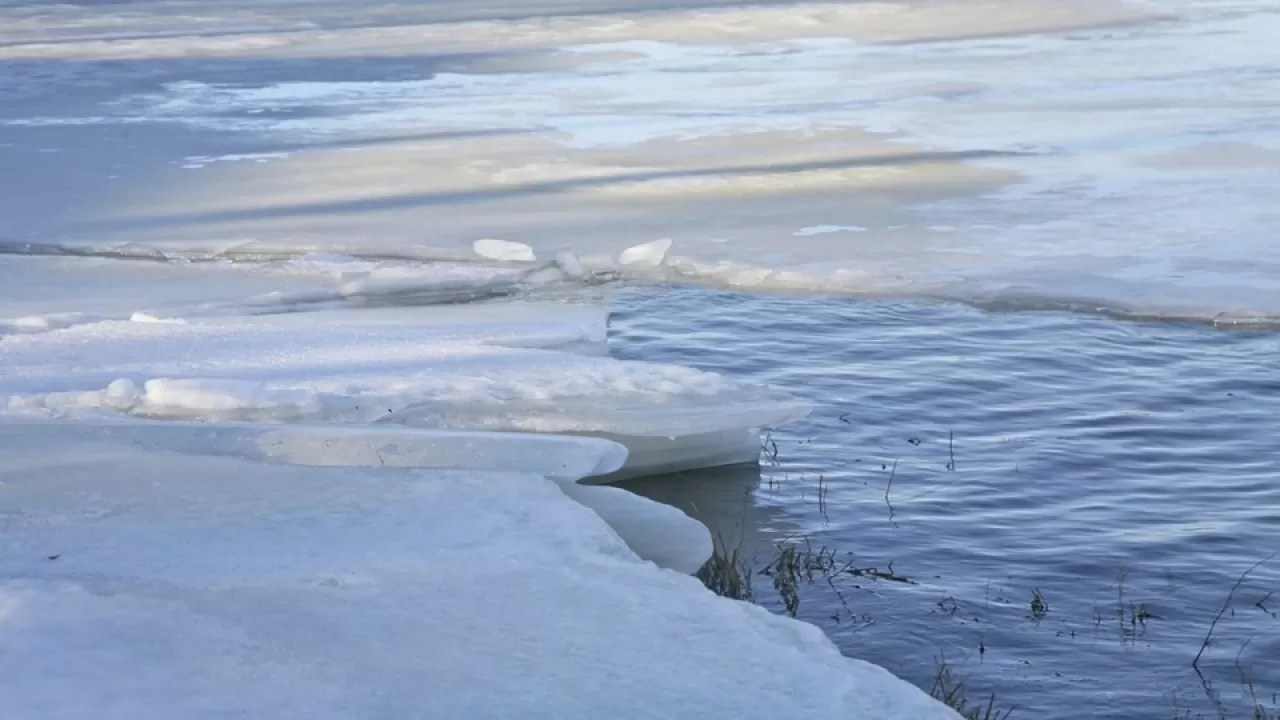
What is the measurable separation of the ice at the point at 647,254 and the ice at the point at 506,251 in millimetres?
458

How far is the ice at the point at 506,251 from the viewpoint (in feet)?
30.0

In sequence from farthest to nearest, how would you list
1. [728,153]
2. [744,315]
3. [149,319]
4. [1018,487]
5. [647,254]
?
[728,153] < [647,254] < [744,315] < [149,319] < [1018,487]

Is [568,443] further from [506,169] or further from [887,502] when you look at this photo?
[506,169]

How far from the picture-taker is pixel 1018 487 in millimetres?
5715

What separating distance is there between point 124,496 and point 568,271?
15.0ft

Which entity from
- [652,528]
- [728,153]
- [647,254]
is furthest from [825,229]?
[652,528]

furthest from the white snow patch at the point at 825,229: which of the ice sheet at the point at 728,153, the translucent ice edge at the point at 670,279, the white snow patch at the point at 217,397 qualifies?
the white snow patch at the point at 217,397

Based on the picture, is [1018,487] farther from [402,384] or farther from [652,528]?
[402,384]

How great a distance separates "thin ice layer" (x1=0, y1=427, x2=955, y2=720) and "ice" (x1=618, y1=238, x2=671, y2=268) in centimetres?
454

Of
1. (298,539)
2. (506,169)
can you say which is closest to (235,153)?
(506,169)

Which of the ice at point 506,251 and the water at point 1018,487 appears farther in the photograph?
the ice at point 506,251

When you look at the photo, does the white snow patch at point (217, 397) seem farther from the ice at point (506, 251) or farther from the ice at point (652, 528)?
the ice at point (506, 251)

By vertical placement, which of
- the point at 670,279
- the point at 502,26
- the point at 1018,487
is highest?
the point at 1018,487

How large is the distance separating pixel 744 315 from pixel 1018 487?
259 cm
